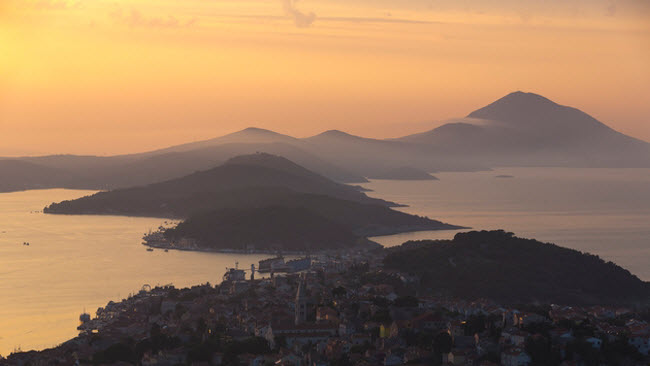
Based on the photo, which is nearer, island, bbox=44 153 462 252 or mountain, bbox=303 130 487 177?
island, bbox=44 153 462 252

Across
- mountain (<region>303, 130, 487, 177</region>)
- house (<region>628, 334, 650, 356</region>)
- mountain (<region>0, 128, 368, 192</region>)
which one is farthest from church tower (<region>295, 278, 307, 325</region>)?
mountain (<region>303, 130, 487, 177</region>)

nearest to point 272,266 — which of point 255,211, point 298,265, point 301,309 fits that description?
point 298,265

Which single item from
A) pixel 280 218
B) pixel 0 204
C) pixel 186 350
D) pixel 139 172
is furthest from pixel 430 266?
pixel 139 172

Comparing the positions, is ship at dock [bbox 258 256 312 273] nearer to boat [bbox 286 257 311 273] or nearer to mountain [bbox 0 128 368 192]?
boat [bbox 286 257 311 273]

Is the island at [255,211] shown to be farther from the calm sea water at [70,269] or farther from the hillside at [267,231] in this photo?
the calm sea water at [70,269]

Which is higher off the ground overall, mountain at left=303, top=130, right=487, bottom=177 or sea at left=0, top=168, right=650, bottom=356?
mountain at left=303, top=130, right=487, bottom=177

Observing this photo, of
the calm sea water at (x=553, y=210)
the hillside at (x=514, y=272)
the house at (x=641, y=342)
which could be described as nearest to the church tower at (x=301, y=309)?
the house at (x=641, y=342)

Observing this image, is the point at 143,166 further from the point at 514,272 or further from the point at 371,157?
the point at 514,272
